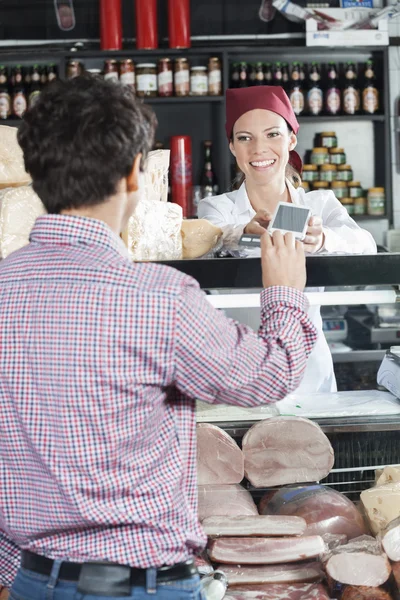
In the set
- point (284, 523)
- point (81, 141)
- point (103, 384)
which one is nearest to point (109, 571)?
point (103, 384)

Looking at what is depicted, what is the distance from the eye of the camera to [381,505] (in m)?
1.69

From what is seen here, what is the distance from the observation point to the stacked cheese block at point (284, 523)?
5.18 ft

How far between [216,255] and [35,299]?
63cm

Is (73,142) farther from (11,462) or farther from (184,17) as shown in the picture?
(184,17)

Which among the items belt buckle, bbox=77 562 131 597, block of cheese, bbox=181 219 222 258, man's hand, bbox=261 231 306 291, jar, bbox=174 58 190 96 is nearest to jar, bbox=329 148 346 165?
jar, bbox=174 58 190 96

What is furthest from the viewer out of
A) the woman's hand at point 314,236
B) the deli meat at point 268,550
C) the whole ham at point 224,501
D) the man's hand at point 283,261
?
the whole ham at point 224,501

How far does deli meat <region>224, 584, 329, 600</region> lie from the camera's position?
61.0 inches

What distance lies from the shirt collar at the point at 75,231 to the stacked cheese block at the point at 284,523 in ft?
2.51

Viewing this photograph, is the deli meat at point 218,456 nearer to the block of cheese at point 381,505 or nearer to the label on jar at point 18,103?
the block of cheese at point 381,505

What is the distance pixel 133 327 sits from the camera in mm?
1017

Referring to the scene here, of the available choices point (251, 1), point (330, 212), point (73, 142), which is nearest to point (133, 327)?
point (73, 142)

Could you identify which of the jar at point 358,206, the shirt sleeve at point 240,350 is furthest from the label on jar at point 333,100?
the shirt sleeve at point 240,350

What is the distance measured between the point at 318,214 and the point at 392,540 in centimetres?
107

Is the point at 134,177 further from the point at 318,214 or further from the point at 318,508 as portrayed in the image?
the point at 318,214
